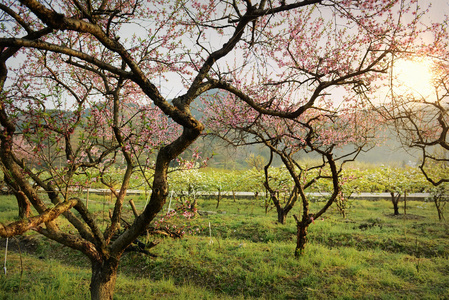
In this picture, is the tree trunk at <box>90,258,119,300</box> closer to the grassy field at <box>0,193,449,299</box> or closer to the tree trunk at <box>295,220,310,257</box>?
the grassy field at <box>0,193,449,299</box>

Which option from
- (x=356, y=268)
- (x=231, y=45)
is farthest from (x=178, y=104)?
(x=356, y=268)

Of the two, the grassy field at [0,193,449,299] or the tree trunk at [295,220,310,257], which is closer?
the grassy field at [0,193,449,299]

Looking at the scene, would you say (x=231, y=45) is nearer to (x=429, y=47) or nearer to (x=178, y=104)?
(x=178, y=104)

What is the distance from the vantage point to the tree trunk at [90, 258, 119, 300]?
3639mm

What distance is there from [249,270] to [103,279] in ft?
11.2

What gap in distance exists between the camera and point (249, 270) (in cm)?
601

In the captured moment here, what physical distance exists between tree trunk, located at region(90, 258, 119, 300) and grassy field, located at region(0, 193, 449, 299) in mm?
1044

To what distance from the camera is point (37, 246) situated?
307 inches

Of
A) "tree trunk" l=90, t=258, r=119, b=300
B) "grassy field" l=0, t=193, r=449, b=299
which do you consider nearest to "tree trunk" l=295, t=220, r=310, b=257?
"grassy field" l=0, t=193, r=449, b=299

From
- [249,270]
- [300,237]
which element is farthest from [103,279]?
[300,237]

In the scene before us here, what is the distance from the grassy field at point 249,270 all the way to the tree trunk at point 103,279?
1.04 m

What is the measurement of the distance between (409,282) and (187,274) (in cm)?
481

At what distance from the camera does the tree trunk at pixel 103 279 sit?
11.9 feet

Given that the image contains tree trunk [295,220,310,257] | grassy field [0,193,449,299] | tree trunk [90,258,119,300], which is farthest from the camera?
tree trunk [295,220,310,257]
